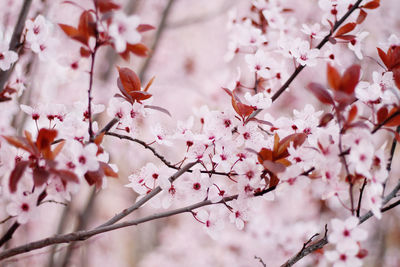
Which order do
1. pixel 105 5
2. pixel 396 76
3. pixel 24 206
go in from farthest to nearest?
pixel 396 76 < pixel 24 206 < pixel 105 5

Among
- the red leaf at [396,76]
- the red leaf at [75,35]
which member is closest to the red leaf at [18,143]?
the red leaf at [75,35]

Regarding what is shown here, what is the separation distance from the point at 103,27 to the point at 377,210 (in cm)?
70

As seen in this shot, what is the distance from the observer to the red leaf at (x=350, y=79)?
771 millimetres

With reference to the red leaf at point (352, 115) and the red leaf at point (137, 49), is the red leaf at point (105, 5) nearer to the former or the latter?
the red leaf at point (137, 49)

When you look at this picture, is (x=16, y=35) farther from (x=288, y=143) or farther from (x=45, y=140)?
(x=288, y=143)

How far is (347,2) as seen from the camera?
1.04 m


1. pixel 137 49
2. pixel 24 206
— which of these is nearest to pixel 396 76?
pixel 137 49

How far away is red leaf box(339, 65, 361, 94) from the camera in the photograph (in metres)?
0.77

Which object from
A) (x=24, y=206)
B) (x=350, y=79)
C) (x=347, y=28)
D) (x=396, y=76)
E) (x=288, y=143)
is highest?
(x=347, y=28)

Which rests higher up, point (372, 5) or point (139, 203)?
point (372, 5)

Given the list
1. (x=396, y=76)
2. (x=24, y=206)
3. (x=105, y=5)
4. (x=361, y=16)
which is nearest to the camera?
(x=105, y=5)

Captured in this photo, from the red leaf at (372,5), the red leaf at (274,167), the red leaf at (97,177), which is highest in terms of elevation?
the red leaf at (372,5)

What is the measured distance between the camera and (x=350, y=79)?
30.5 inches

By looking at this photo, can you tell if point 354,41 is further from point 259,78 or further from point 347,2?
point 259,78
